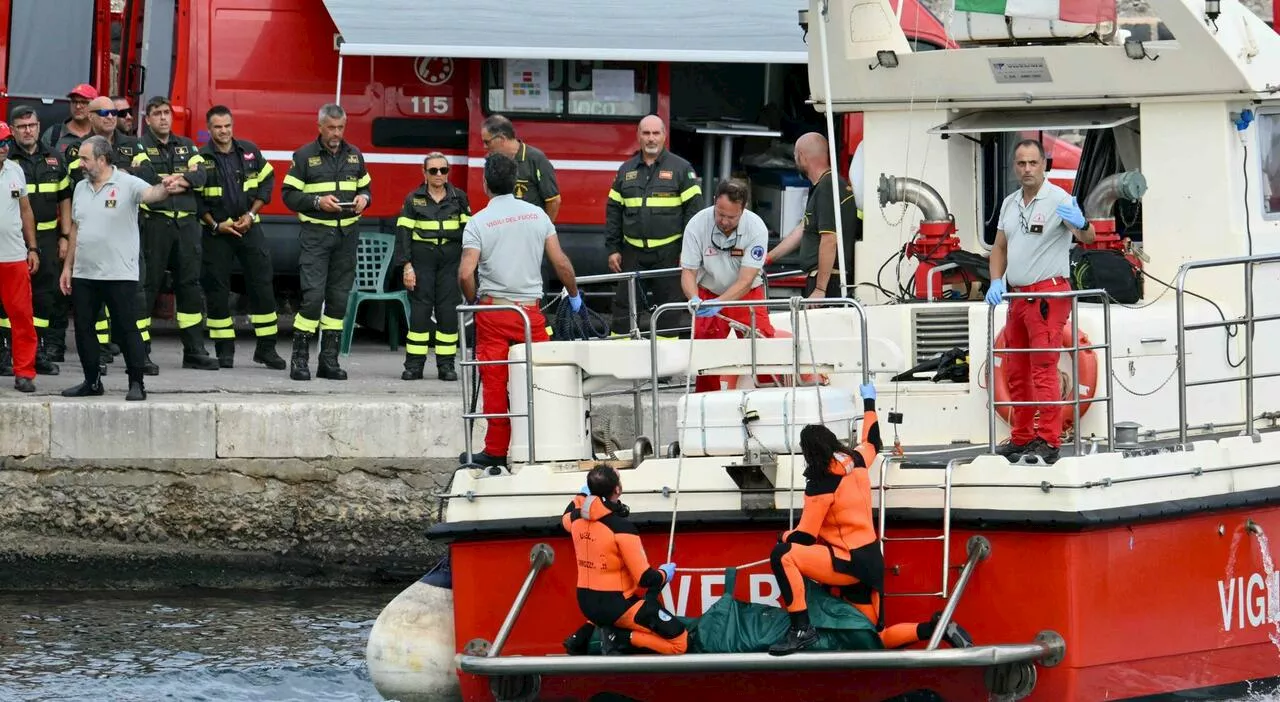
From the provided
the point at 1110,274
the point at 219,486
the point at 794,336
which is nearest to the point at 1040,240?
the point at 1110,274

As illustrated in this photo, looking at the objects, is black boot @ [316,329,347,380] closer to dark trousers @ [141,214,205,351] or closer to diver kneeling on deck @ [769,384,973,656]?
dark trousers @ [141,214,205,351]

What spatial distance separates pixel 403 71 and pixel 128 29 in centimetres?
203

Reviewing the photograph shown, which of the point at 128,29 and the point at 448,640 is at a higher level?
the point at 128,29

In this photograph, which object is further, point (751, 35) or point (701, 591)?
point (751, 35)

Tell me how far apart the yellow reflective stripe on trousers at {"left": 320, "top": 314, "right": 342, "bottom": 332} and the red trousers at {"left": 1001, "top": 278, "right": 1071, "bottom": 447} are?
210 inches

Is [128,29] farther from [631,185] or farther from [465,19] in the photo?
[631,185]

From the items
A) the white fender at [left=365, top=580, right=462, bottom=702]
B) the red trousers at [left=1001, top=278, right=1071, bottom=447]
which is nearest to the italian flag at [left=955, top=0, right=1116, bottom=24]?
the red trousers at [left=1001, top=278, right=1071, bottom=447]

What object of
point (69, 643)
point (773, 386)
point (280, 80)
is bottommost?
point (69, 643)

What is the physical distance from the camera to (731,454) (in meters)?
7.54

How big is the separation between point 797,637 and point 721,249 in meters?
2.32

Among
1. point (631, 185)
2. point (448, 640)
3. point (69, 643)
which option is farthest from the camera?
point (631, 185)

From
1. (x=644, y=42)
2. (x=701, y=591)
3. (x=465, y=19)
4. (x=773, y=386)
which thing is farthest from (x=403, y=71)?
(x=701, y=591)

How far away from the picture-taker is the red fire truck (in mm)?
13367

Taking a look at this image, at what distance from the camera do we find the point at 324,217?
12070 mm
